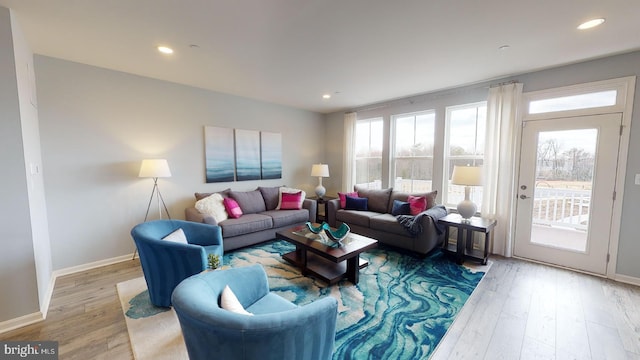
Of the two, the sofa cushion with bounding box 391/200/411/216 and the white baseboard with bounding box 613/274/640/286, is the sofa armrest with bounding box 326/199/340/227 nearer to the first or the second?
the sofa cushion with bounding box 391/200/411/216

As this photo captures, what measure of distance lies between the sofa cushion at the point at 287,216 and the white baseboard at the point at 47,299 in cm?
208

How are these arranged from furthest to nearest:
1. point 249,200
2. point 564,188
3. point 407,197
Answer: point 249,200
point 407,197
point 564,188

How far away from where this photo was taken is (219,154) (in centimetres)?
429

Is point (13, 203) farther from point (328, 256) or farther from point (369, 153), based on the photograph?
point (369, 153)

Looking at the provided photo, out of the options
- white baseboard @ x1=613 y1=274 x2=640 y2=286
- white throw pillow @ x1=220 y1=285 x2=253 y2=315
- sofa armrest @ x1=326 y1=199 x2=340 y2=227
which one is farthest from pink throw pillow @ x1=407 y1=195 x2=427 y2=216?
white throw pillow @ x1=220 y1=285 x2=253 y2=315

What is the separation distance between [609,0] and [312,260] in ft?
11.4

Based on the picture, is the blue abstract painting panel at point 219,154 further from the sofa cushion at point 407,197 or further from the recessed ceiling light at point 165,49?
the sofa cushion at point 407,197

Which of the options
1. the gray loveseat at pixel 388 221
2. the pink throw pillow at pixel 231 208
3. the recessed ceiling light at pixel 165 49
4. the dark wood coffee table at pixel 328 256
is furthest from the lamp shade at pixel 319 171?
the recessed ceiling light at pixel 165 49

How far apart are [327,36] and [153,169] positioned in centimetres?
276

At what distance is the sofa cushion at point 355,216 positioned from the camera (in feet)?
13.3

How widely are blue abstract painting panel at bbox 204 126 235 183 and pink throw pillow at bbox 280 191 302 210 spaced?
1013 millimetres

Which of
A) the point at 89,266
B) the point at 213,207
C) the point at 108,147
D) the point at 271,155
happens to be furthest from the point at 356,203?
the point at 89,266

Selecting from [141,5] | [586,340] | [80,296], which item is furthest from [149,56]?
[586,340]

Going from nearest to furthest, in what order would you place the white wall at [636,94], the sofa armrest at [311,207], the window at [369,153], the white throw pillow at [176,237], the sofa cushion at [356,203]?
the white throw pillow at [176,237] < the white wall at [636,94] < the sofa cushion at [356,203] < the sofa armrest at [311,207] < the window at [369,153]
